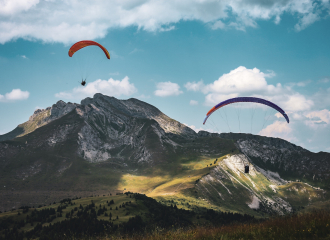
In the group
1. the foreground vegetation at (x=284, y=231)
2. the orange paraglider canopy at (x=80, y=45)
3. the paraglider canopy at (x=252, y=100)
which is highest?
the orange paraglider canopy at (x=80, y=45)

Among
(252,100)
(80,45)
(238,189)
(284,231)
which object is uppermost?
(80,45)

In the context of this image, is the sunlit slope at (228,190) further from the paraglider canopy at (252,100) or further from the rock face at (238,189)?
the paraglider canopy at (252,100)

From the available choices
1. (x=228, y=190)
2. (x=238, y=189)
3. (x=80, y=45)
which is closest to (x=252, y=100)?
(x=80, y=45)

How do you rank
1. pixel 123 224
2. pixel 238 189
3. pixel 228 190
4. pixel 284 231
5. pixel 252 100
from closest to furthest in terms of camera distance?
pixel 284 231, pixel 252 100, pixel 123 224, pixel 228 190, pixel 238 189

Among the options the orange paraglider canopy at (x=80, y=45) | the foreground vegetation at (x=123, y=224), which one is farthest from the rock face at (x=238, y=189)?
the orange paraglider canopy at (x=80, y=45)

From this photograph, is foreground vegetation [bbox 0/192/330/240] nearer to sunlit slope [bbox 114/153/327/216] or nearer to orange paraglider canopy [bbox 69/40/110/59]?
orange paraglider canopy [bbox 69/40/110/59]

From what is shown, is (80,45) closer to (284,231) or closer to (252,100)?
(252,100)

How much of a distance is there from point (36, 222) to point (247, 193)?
5230 inches

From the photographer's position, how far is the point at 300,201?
16262 centimetres

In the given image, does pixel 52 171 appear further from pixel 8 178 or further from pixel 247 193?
pixel 247 193

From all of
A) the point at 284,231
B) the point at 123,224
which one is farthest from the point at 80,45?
the point at 284,231

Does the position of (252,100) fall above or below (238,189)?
above

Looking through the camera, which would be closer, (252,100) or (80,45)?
(252,100)

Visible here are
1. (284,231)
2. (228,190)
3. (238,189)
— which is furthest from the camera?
(238,189)
